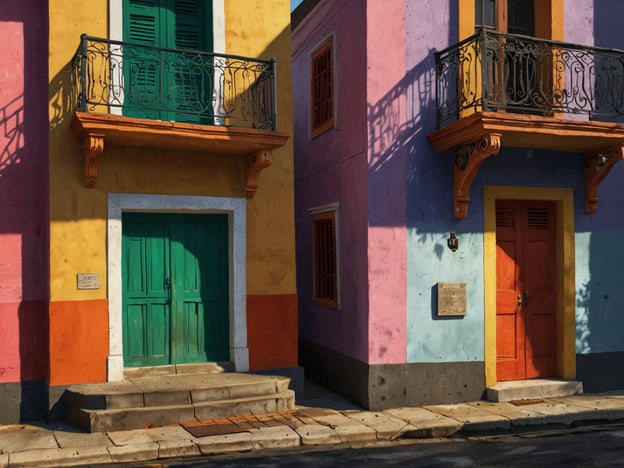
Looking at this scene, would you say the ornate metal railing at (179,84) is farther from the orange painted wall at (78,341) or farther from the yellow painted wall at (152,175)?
the orange painted wall at (78,341)

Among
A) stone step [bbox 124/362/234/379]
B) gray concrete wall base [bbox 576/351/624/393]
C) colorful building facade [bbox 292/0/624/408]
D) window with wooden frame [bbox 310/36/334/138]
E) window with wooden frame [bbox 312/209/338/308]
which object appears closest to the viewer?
stone step [bbox 124/362/234/379]

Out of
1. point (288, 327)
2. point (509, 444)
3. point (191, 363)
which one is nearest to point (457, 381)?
point (509, 444)

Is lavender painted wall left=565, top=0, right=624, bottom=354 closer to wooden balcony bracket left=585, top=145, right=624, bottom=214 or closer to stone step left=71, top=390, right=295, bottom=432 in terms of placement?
wooden balcony bracket left=585, top=145, right=624, bottom=214

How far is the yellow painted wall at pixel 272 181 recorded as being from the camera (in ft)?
32.8

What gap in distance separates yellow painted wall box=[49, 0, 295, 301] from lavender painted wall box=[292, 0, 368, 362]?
93cm

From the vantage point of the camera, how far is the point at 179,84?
981cm

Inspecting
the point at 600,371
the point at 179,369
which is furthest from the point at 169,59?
the point at 600,371

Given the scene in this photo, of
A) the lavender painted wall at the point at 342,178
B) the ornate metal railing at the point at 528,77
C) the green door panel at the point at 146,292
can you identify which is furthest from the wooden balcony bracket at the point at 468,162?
the green door panel at the point at 146,292

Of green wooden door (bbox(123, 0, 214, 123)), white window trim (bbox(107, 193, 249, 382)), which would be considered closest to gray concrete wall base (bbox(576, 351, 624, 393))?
white window trim (bbox(107, 193, 249, 382))

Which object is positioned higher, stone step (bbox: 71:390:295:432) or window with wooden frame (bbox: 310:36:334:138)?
window with wooden frame (bbox: 310:36:334:138)

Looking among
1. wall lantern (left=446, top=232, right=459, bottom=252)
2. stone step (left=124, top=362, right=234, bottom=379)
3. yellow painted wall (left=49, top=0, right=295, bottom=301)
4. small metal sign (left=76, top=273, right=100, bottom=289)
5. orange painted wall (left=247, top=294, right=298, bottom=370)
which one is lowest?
stone step (left=124, top=362, right=234, bottom=379)

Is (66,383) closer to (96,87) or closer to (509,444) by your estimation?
(96,87)

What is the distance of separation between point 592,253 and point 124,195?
23.6 feet

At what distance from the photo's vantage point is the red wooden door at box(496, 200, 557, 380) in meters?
10.4
